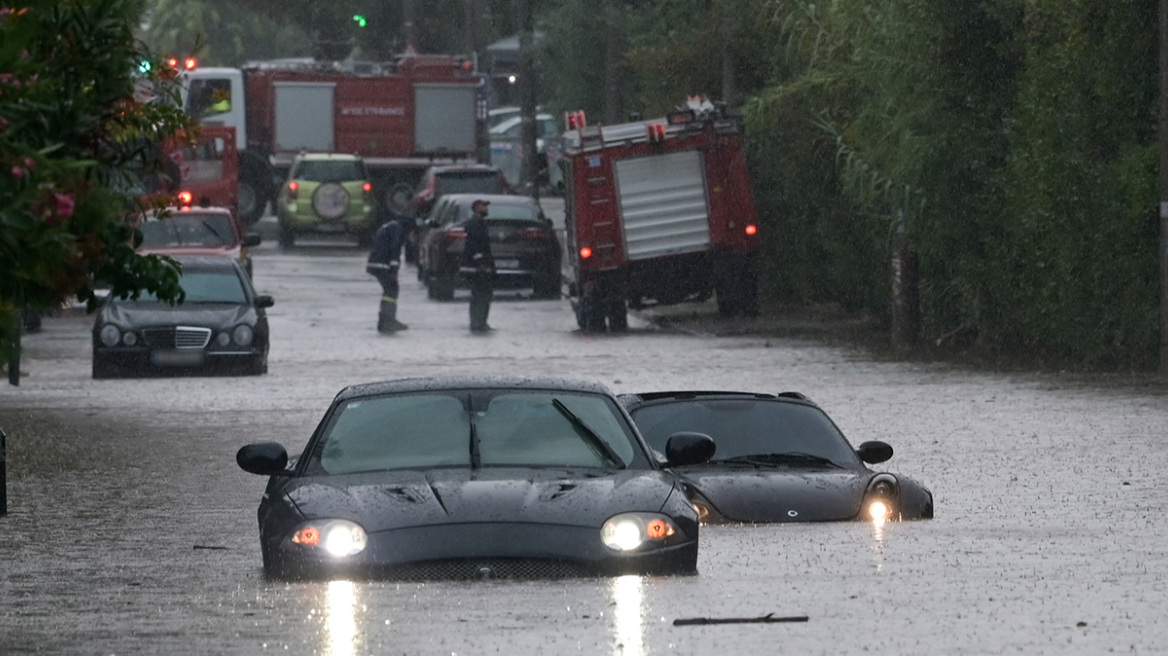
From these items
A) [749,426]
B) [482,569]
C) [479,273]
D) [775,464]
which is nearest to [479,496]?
[482,569]

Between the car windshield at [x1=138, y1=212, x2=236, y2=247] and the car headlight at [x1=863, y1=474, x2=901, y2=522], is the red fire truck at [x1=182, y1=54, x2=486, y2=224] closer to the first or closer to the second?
the car windshield at [x1=138, y1=212, x2=236, y2=247]

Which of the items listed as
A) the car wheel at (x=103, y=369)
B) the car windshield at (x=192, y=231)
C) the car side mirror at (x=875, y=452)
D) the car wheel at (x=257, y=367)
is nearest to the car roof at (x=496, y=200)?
the car windshield at (x=192, y=231)

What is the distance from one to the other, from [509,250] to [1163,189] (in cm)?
1612

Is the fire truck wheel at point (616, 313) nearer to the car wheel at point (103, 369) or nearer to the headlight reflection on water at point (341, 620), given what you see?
the car wheel at point (103, 369)

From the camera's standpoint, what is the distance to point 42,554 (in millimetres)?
12383

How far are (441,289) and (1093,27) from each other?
628 inches

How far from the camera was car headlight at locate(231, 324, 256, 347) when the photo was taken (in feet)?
85.6

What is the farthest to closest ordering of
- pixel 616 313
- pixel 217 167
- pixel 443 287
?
pixel 217 167
pixel 443 287
pixel 616 313

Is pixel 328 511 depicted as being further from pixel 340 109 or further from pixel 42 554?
pixel 340 109

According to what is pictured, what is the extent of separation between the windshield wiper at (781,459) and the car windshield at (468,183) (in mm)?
33597

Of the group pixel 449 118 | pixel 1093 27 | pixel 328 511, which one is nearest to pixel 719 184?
pixel 1093 27

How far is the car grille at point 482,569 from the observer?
30.2 ft

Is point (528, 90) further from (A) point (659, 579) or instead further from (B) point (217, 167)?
(A) point (659, 579)

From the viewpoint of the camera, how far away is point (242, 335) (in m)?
26.1
